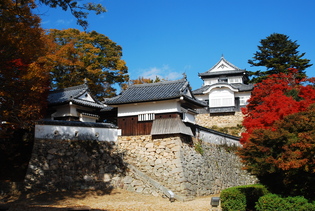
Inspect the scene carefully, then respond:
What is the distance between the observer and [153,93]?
2133 cm

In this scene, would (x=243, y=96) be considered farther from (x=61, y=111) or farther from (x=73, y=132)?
(x=73, y=132)

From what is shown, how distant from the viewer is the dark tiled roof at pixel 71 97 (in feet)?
77.2

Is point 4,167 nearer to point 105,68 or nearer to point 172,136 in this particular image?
point 172,136

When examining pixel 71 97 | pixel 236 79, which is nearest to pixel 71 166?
pixel 71 97

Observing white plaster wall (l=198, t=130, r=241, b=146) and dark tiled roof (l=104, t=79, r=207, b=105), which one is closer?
dark tiled roof (l=104, t=79, r=207, b=105)

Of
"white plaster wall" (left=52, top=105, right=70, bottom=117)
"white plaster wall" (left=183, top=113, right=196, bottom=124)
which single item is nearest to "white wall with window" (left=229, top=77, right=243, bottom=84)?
"white plaster wall" (left=183, top=113, right=196, bottom=124)

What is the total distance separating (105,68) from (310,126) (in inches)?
1044

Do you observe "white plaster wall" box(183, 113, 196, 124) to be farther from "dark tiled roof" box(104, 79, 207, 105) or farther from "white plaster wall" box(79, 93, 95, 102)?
"white plaster wall" box(79, 93, 95, 102)

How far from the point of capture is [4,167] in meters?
18.1

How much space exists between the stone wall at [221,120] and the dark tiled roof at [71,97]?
53.1 feet

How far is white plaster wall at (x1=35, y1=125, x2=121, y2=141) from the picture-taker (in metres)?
18.4

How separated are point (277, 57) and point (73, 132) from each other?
111 feet

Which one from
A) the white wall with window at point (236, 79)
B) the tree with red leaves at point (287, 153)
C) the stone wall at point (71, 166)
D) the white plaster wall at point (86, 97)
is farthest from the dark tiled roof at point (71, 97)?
Answer: the white wall with window at point (236, 79)

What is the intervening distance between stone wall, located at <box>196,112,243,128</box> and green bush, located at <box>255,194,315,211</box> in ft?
77.2
